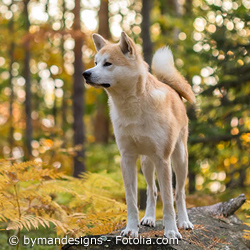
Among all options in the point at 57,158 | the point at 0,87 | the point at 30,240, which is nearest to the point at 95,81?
the point at 30,240

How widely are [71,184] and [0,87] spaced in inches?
484

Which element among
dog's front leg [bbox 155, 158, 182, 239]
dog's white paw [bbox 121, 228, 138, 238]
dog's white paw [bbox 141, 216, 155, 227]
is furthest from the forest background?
dog's front leg [bbox 155, 158, 182, 239]

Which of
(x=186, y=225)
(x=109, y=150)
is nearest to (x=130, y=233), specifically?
(x=186, y=225)

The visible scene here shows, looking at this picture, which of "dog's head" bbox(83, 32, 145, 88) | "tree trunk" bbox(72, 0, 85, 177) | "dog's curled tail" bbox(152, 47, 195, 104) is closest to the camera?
"dog's head" bbox(83, 32, 145, 88)

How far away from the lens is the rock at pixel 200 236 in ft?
11.4

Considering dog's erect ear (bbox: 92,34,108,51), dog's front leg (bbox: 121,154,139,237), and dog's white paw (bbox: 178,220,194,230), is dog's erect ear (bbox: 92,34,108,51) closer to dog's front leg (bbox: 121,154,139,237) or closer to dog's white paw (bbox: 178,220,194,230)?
dog's front leg (bbox: 121,154,139,237)

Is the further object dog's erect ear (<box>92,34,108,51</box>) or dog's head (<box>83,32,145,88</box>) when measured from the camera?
dog's erect ear (<box>92,34,108,51</box>)

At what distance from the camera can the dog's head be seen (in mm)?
3662

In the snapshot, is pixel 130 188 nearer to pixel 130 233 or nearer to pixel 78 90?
pixel 130 233

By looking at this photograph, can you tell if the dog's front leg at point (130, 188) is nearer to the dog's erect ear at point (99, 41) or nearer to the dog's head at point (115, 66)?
the dog's head at point (115, 66)

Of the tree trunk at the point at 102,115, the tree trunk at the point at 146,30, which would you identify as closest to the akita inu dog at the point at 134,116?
the tree trunk at the point at 146,30

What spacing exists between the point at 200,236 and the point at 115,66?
2.10m

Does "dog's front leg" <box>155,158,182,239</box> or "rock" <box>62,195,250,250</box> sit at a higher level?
"dog's front leg" <box>155,158,182,239</box>

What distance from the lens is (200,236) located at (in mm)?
4078
